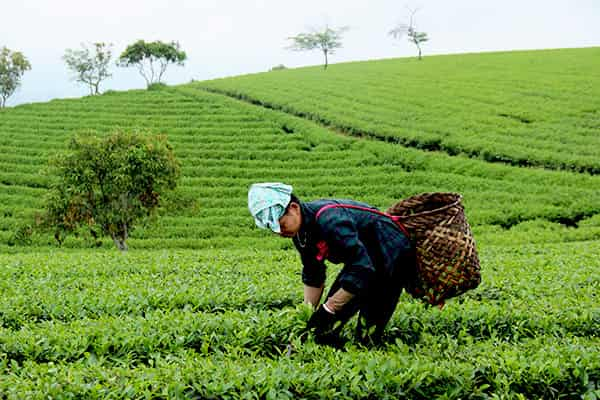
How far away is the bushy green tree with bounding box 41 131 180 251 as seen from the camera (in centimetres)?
2039

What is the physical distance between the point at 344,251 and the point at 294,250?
42.0ft

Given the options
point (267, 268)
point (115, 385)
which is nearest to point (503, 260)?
point (267, 268)

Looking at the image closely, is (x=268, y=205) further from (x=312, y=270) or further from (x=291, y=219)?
(x=312, y=270)

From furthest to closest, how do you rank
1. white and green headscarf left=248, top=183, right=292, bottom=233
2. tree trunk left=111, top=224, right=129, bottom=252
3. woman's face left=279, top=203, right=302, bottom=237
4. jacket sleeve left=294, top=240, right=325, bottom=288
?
1. tree trunk left=111, top=224, right=129, bottom=252
2. jacket sleeve left=294, top=240, right=325, bottom=288
3. woman's face left=279, top=203, right=302, bottom=237
4. white and green headscarf left=248, top=183, right=292, bottom=233

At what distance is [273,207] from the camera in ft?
14.4

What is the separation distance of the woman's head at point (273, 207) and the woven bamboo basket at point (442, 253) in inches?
43.9

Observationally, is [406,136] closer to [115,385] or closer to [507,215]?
[507,215]

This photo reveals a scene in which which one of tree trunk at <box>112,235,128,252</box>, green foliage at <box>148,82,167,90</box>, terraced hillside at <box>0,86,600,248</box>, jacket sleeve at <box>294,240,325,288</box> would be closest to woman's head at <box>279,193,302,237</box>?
jacket sleeve at <box>294,240,325,288</box>

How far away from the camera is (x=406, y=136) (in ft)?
113

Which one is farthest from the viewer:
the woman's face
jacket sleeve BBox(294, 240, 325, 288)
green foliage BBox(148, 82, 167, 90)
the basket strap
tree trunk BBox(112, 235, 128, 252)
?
green foliage BBox(148, 82, 167, 90)

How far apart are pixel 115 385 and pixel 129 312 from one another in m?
2.98

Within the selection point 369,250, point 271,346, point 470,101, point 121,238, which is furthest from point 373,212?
point 470,101

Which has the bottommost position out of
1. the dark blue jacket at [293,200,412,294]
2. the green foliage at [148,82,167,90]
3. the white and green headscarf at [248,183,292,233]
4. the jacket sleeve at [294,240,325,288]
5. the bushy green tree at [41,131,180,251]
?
the bushy green tree at [41,131,180,251]

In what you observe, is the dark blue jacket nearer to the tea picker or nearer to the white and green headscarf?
the tea picker
